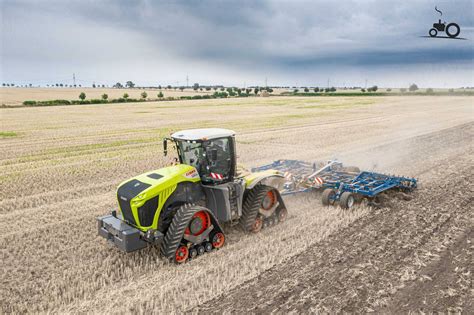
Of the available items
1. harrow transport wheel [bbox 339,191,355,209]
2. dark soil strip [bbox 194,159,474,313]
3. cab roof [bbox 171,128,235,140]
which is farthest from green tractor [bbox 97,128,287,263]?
harrow transport wheel [bbox 339,191,355,209]

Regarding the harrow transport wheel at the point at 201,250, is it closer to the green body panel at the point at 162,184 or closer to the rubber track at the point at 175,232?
the rubber track at the point at 175,232

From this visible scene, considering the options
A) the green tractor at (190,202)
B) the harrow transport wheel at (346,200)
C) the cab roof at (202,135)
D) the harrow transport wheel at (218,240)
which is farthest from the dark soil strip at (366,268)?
the cab roof at (202,135)

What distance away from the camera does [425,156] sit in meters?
17.0

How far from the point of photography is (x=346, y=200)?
991 centimetres

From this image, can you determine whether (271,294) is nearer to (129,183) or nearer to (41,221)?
(129,183)

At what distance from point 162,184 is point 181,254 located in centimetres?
130

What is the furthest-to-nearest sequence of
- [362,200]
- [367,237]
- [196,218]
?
[362,200]
[367,237]
[196,218]

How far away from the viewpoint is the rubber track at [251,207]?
8.47 metres

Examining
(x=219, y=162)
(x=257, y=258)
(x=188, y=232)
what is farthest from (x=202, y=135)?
(x=257, y=258)

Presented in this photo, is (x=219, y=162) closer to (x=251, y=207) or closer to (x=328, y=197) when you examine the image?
(x=251, y=207)

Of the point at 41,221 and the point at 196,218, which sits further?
the point at 41,221

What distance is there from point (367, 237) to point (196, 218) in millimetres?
3629

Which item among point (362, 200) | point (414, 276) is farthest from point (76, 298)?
point (362, 200)

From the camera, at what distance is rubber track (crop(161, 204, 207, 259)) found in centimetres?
696
